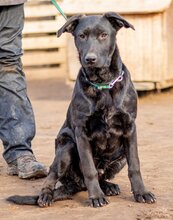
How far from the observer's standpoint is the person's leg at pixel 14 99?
662 cm

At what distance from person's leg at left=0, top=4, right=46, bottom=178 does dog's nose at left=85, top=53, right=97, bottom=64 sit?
130 cm

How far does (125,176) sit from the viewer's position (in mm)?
6578

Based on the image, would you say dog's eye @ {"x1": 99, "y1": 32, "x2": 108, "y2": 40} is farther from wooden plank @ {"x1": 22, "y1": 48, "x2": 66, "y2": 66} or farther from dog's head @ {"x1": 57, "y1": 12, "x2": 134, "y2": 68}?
wooden plank @ {"x1": 22, "y1": 48, "x2": 66, "y2": 66}

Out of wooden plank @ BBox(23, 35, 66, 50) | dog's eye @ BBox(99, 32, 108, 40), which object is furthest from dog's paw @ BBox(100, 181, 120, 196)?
wooden plank @ BBox(23, 35, 66, 50)

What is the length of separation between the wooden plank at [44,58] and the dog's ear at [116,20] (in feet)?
27.8

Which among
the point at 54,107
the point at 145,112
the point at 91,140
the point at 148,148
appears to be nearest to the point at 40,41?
the point at 54,107

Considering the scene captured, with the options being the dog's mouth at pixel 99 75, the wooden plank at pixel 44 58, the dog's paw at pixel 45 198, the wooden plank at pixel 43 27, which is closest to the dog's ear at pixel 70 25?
the dog's mouth at pixel 99 75

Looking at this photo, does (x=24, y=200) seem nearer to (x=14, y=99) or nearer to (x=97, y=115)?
(x=97, y=115)

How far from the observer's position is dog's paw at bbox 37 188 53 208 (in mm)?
5711

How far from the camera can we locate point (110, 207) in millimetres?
5605

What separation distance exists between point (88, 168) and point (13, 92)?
1359 mm

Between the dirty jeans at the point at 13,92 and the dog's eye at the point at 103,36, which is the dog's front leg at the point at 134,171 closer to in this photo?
the dog's eye at the point at 103,36

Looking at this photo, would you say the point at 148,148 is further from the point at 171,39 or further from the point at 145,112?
the point at 171,39

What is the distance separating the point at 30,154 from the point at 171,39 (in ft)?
14.9
